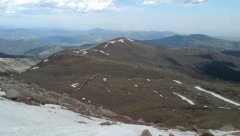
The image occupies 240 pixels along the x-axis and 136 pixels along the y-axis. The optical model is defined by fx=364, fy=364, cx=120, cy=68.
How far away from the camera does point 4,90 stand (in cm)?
3466

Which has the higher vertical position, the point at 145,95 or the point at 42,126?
the point at 42,126

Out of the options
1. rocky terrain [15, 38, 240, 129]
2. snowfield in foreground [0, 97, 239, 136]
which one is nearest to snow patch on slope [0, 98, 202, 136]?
snowfield in foreground [0, 97, 239, 136]

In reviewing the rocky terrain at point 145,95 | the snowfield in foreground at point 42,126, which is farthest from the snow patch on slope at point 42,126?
the rocky terrain at point 145,95

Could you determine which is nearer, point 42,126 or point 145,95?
point 42,126

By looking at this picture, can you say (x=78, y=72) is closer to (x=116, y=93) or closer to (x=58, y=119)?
(x=116, y=93)

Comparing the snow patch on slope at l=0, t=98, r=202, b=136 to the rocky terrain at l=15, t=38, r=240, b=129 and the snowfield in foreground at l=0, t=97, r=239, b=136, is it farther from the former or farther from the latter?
the rocky terrain at l=15, t=38, r=240, b=129

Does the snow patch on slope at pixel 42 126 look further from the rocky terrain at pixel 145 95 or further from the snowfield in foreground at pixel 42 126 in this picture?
the rocky terrain at pixel 145 95

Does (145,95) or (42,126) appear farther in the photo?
(145,95)

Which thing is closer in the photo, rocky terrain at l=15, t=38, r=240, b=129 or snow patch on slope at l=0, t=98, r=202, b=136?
snow patch on slope at l=0, t=98, r=202, b=136

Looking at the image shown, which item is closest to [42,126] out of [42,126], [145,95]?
[42,126]

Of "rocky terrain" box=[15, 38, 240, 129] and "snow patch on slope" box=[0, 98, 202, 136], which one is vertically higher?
"snow patch on slope" box=[0, 98, 202, 136]

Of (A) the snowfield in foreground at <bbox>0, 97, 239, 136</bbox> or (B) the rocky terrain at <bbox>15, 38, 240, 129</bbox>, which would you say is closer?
(A) the snowfield in foreground at <bbox>0, 97, 239, 136</bbox>

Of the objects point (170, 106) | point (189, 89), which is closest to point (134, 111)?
point (170, 106)

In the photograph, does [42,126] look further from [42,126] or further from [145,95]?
[145,95]
